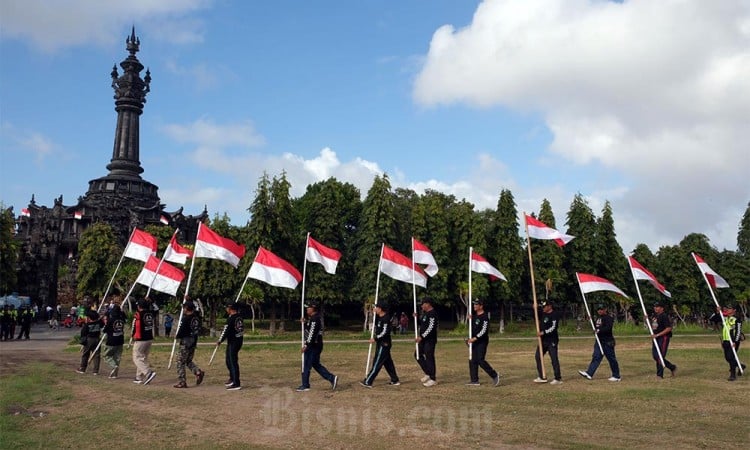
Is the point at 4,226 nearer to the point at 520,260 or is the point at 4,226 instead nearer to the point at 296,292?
the point at 296,292

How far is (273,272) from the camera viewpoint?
717 inches

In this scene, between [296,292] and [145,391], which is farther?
[296,292]

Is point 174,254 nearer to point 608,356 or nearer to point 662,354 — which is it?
point 608,356

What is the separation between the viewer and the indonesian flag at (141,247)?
68.6ft

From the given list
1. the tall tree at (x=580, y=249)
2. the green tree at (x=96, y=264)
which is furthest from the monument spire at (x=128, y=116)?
the tall tree at (x=580, y=249)

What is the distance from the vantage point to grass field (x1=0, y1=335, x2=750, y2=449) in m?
9.46

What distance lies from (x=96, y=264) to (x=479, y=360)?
54898 mm

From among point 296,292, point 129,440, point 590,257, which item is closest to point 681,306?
point 590,257

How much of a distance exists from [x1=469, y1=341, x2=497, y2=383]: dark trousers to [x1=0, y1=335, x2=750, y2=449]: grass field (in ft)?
1.38

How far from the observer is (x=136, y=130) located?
9244 cm

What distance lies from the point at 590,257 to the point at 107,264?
1939 inches

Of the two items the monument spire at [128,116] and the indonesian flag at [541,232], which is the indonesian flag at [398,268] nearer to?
the indonesian flag at [541,232]

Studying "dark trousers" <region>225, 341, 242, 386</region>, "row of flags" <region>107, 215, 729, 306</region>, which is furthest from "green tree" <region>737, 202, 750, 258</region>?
"dark trousers" <region>225, 341, 242, 386</region>

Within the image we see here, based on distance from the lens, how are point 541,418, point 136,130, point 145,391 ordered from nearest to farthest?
1. point 541,418
2. point 145,391
3. point 136,130
